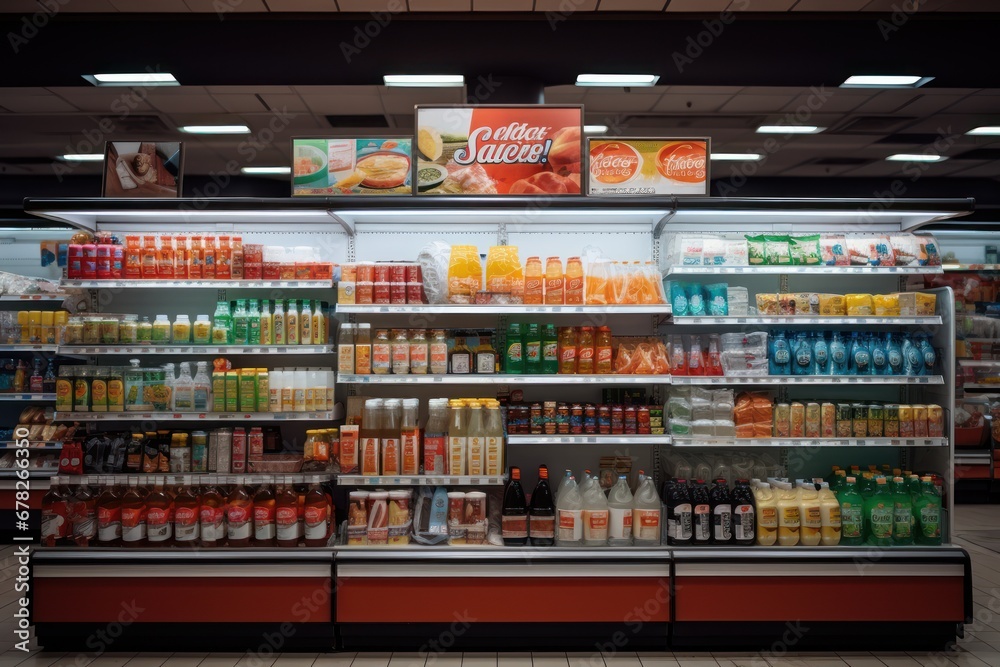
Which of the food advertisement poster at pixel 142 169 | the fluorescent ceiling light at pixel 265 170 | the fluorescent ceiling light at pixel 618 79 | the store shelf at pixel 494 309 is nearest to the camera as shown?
the store shelf at pixel 494 309

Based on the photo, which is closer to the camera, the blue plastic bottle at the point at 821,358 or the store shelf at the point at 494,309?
the store shelf at the point at 494,309

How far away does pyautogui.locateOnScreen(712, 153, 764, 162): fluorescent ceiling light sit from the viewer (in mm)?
9141

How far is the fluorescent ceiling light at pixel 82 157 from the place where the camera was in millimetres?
8797

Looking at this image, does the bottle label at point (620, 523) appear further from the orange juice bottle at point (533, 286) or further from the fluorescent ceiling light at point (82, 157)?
the fluorescent ceiling light at point (82, 157)

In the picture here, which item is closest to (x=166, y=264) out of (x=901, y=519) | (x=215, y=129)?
(x=901, y=519)

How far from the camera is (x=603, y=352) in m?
3.71

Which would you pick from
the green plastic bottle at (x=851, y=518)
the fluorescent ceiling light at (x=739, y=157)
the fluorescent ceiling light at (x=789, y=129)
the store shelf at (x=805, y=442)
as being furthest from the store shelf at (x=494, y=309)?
the fluorescent ceiling light at (x=739, y=157)

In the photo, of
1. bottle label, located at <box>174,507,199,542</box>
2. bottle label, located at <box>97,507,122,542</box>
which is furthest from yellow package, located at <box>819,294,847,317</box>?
bottle label, located at <box>97,507,122,542</box>

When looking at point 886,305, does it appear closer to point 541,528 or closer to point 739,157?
point 541,528

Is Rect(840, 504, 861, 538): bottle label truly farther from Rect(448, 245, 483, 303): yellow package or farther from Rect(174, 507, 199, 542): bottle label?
Rect(174, 507, 199, 542): bottle label

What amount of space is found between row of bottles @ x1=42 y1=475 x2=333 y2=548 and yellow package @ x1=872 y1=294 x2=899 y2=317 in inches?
136

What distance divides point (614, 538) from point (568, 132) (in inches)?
94.2

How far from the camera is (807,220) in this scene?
4.14 m

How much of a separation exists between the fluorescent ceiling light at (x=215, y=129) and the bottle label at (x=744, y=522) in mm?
7287
